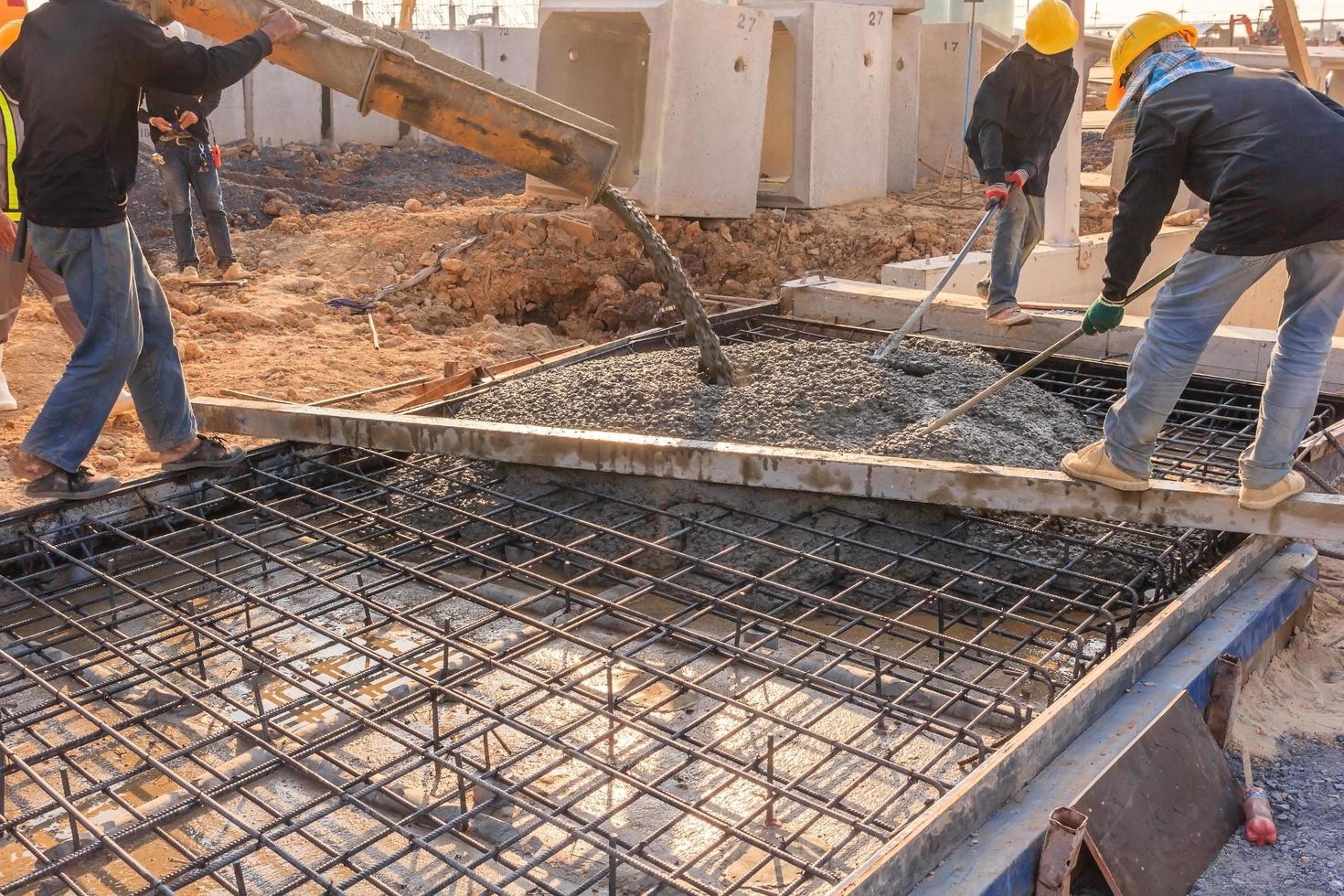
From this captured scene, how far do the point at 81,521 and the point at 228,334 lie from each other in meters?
3.74

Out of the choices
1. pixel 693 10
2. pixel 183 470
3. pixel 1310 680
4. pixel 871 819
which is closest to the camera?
pixel 871 819

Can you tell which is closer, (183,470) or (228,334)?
(183,470)

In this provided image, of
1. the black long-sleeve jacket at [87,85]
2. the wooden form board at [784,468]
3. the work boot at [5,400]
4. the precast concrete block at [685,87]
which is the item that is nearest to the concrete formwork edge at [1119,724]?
the wooden form board at [784,468]

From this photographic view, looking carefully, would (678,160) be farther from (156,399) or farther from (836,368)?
(156,399)

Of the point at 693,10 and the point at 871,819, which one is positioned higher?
the point at 693,10

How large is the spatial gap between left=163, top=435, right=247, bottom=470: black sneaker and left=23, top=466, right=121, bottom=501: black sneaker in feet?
1.00

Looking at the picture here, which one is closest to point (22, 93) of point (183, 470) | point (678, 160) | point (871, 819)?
point (183, 470)

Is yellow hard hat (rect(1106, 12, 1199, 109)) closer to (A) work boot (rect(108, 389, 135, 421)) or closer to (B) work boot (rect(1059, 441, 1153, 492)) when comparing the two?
(B) work boot (rect(1059, 441, 1153, 492))

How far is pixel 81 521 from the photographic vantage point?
4.41m

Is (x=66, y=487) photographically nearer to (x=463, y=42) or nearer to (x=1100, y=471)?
(x=1100, y=471)

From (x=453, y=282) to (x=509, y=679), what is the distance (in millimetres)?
5813

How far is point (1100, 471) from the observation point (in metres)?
3.86

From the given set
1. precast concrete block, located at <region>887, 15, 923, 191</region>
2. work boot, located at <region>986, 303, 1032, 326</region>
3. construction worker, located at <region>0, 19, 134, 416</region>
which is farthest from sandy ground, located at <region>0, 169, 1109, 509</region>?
work boot, located at <region>986, 303, 1032, 326</region>

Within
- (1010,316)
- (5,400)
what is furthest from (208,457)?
(1010,316)
